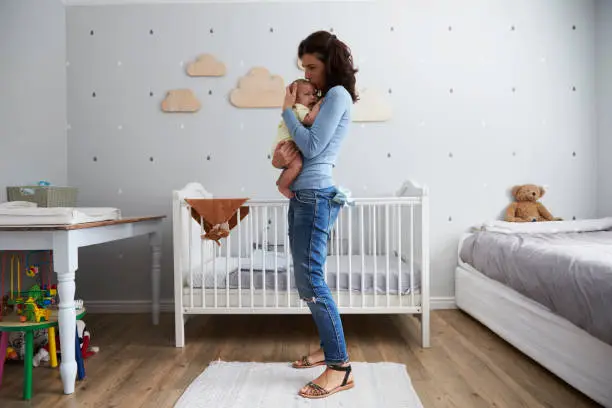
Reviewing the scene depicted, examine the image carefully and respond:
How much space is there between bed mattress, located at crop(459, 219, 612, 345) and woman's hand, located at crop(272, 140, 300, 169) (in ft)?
3.52

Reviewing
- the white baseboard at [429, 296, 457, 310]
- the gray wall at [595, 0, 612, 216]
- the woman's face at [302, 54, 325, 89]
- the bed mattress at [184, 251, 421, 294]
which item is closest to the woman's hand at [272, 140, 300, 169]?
the woman's face at [302, 54, 325, 89]

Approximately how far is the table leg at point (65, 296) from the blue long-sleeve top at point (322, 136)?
0.84m

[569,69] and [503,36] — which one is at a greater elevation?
[503,36]

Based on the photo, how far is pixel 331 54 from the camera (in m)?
1.56

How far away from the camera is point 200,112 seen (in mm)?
2867

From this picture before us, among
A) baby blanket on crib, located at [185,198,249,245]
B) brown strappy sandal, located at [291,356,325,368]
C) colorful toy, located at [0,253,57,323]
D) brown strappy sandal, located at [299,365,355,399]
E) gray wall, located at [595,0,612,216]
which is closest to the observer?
brown strappy sandal, located at [299,365,355,399]

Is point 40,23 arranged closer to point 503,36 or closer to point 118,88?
point 118,88

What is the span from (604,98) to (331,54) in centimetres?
213

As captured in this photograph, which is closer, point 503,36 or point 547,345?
point 547,345

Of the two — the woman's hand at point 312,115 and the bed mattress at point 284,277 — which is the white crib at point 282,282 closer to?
the bed mattress at point 284,277

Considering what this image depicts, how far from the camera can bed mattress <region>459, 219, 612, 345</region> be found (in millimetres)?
1470

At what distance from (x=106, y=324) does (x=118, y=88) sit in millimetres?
1447

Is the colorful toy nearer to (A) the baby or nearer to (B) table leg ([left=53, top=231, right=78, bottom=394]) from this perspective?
(B) table leg ([left=53, top=231, right=78, bottom=394])

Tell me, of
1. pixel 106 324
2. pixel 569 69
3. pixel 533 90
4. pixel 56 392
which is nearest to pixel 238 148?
pixel 106 324
